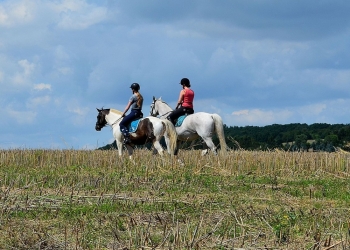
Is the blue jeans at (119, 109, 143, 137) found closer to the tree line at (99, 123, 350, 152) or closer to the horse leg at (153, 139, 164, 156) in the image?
the horse leg at (153, 139, 164, 156)

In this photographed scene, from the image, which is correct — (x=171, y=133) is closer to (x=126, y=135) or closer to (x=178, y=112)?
(x=178, y=112)

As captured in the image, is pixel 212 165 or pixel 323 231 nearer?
pixel 323 231

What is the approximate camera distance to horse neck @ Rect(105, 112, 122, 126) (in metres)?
21.4

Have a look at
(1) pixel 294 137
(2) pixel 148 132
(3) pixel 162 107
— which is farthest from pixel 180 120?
(1) pixel 294 137

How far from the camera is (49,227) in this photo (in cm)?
741

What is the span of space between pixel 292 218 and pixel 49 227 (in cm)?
296

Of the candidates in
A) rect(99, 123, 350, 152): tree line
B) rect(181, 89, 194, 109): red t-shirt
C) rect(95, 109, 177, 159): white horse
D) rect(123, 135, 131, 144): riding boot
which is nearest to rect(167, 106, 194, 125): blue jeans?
rect(181, 89, 194, 109): red t-shirt

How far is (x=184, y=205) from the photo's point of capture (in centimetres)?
920

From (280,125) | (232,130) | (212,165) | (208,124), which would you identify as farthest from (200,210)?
(280,125)

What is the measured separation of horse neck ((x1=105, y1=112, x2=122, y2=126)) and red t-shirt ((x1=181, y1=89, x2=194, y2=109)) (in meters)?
2.63

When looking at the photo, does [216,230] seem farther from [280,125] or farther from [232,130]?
[280,125]

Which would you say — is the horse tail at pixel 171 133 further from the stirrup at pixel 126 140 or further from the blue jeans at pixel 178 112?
the stirrup at pixel 126 140

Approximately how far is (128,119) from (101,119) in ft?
8.20

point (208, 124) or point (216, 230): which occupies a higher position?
point (208, 124)
